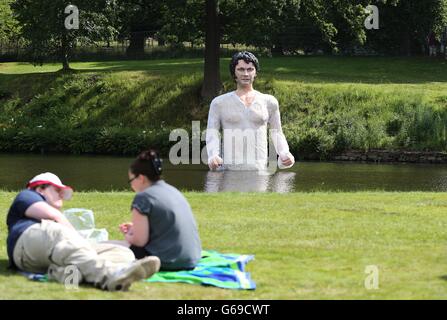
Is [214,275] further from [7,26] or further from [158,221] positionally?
[7,26]

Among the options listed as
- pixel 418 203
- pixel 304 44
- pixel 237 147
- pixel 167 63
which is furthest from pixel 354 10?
pixel 237 147

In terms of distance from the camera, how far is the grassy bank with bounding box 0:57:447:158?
1531 inches

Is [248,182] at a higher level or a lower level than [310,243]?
higher

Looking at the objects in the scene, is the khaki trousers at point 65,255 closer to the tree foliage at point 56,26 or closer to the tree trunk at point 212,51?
the tree foliage at point 56,26

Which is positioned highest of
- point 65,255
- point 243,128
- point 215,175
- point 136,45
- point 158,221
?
point 243,128

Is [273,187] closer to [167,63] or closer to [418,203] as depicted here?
[418,203]

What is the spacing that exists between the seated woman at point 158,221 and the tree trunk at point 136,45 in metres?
52.8

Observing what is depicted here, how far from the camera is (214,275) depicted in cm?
1072

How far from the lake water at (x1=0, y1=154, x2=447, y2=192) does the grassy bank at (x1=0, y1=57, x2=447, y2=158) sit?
2281 millimetres

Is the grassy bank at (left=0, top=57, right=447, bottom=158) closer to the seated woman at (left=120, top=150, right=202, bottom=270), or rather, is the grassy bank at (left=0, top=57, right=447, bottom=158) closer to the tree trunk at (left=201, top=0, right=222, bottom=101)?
the tree trunk at (left=201, top=0, right=222, bottom=101)

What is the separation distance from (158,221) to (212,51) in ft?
105

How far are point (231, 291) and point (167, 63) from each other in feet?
146

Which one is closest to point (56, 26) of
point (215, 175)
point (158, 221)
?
point (215, 175)

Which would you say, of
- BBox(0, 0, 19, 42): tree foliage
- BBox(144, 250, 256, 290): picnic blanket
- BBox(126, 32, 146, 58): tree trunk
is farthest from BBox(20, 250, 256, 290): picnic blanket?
BBox(0, 0, 19, 42): tree foliage
